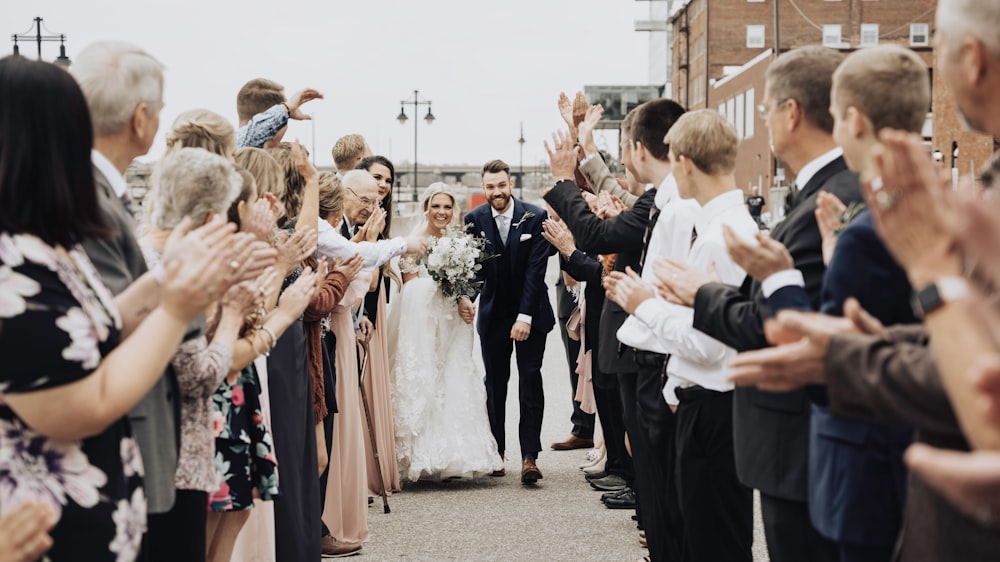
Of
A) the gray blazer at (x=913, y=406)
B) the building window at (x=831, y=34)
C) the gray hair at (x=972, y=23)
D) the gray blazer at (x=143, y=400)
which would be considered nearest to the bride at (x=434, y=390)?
the gray blazer at (x=143, y=400)

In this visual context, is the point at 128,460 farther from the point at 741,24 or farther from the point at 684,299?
the point at 741,24

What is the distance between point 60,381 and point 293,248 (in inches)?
91.3

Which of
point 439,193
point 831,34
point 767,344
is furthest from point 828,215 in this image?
point 831,34

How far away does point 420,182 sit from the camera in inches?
5034

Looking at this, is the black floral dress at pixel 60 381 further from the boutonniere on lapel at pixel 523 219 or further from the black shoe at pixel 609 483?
the boutonniere on lapel at pixel 523 219

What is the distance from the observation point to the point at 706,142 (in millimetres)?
4637

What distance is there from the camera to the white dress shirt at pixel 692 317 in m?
4.34

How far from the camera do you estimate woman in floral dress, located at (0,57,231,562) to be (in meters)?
2.42

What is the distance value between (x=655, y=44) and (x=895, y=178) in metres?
114

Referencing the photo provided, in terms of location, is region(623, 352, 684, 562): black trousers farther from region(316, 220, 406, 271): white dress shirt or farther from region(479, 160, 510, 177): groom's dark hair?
region(479, 160, 510, 177): groom's dark hair

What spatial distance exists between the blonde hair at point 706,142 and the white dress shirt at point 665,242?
0.76 ft

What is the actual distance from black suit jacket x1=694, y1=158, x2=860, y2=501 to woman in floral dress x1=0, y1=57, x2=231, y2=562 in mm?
1720

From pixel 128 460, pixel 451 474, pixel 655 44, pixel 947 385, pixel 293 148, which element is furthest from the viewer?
pixel 655 44

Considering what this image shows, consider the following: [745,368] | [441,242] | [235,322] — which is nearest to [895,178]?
[745,368]
